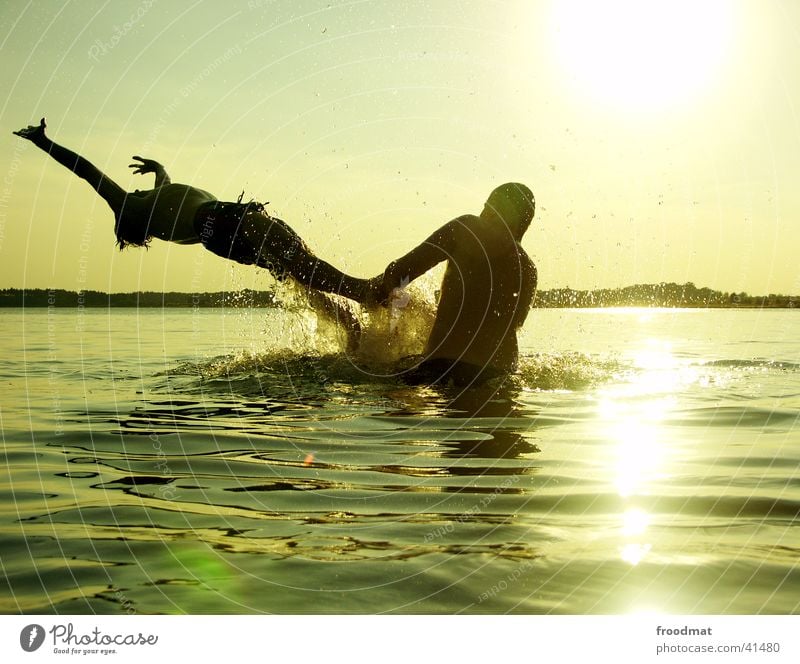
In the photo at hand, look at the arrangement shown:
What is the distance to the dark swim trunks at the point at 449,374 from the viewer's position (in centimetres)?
1043

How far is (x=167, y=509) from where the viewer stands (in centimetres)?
526

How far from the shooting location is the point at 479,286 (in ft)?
33.1

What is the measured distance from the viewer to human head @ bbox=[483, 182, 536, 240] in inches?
399

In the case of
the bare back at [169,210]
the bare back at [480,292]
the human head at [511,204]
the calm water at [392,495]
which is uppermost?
the human head at [511,204]

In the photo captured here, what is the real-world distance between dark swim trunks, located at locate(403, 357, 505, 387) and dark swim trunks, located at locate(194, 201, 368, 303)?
3.89ft

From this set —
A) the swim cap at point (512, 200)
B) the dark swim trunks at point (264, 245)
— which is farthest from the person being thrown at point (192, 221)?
the swim cap at point (512, 200)

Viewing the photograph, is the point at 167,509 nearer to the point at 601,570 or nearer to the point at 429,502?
the point at 429,502
